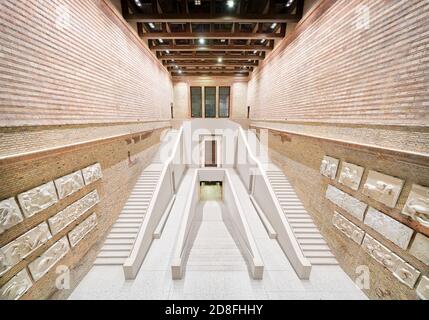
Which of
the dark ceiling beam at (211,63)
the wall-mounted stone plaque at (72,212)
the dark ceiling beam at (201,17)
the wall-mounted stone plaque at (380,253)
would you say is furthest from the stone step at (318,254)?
the dark ceiling beam at (211,63)

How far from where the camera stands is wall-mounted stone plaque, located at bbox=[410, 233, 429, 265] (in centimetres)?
266

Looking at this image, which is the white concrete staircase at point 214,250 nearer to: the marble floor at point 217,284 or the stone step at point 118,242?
the marble floor at point 217,284

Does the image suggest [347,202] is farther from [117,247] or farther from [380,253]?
[117,247]

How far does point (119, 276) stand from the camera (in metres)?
4.32

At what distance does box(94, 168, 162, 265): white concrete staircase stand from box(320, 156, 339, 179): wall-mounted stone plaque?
5.67 meters

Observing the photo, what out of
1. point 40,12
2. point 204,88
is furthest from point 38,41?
point 204,88

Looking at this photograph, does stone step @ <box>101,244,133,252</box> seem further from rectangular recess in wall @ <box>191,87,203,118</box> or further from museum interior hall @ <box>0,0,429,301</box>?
rectangular recess in wall @ <box>191,87,203,118</box>

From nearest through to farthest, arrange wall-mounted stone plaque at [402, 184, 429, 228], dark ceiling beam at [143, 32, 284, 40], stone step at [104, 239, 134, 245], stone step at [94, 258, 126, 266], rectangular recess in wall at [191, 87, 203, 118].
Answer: wall-mounted stone plaque at [402, 184, 429, 228] → stone step at [94, 258, 126, 266] → stone step at [104, 239, 134, 245] → dark ceiling beam at [143, 32, 284, 40] → rectangular recess in wall at [191, 87, 203, 118]

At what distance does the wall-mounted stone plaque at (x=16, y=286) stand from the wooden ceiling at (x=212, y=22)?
7518 mm

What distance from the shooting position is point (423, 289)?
106 inches

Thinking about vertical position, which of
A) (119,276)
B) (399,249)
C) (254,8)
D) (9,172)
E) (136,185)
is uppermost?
(254,8)

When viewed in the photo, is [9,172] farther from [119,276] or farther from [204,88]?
[204,88]

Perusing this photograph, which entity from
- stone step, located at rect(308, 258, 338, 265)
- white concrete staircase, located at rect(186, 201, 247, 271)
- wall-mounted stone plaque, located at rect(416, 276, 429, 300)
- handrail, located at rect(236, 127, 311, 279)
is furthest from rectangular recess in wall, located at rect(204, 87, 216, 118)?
wall-mounted stone plaque, located at rect(416, 276, 429, 300)

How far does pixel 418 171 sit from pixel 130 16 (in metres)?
8.66
